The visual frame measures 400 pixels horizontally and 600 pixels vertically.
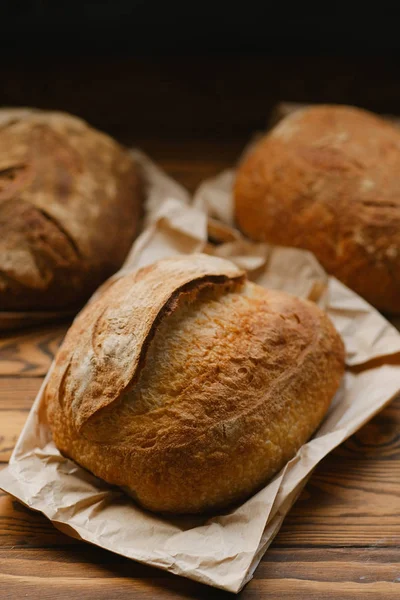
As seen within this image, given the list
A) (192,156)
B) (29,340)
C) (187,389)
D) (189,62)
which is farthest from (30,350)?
(189,62)

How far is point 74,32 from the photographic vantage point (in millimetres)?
2059

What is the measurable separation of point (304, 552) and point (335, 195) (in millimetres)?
904

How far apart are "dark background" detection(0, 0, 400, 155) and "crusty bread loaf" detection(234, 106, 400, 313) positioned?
12.3 inches

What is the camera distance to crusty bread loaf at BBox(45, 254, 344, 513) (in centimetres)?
116

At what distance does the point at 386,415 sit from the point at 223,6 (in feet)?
4.41

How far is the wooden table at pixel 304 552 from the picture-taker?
1.11 m

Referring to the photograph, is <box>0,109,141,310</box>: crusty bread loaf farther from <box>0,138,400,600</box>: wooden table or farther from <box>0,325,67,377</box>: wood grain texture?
<box>0,138,400,600</box>: wooden table

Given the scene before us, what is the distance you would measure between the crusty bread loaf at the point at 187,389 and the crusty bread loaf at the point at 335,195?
39cm

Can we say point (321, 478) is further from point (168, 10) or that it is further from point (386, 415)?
point (168, 10)

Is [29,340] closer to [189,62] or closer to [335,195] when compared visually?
[335,195]

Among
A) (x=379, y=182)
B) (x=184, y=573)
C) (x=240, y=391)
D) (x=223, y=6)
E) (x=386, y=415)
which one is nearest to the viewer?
(x=184, y=573)

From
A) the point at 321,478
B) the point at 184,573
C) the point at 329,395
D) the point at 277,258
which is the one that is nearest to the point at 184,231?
the point at 277,258

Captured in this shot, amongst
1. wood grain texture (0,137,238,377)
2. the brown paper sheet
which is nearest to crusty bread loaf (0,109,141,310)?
the brown paper sheet

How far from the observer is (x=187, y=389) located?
119 centimetres
